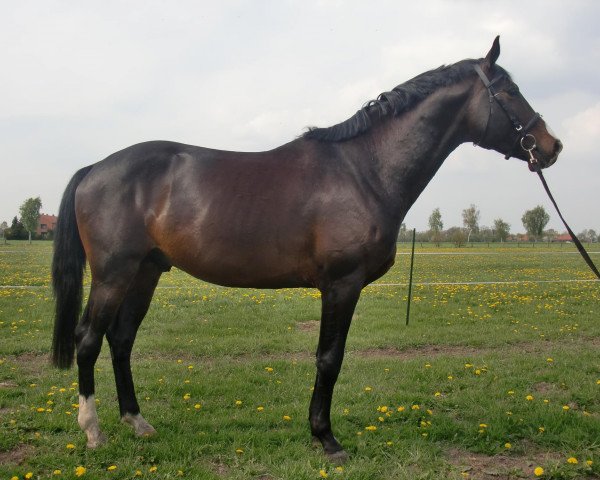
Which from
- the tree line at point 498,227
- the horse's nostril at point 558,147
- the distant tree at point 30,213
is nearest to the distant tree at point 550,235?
the tree line at point 498,227

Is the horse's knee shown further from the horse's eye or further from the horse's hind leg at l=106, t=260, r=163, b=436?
the horse's eye

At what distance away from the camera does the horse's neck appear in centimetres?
413

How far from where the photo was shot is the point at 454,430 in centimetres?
453

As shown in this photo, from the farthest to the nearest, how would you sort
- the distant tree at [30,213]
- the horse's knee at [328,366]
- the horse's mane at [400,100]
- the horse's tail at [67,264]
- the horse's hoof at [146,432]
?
the distant tree at [30,213], the horse's tail at [67,264], the horse's hoof at [146,432], the horse's mane at [400,100], the horse's knee at [328,366]

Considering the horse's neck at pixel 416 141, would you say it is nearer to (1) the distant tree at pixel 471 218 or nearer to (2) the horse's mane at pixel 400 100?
(2) the horse's mane at pixel 400 100

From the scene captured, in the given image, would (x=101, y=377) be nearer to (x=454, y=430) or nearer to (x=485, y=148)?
(x=454, y=430)

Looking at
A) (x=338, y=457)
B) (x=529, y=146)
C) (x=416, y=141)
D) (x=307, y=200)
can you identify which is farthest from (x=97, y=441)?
(x=529, y=146)

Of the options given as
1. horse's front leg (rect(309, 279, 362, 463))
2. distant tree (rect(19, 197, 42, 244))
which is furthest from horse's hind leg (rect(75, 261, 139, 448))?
distant tree (rect(19, 197, 42, 244))

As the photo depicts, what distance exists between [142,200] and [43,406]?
8.31ft

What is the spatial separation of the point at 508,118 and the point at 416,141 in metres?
0.78

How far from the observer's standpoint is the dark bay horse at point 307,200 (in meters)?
3.94

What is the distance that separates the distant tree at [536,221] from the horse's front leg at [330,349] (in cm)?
9635

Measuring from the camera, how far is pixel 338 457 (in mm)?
3967

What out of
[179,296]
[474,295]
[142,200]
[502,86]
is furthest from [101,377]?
[474,295]
